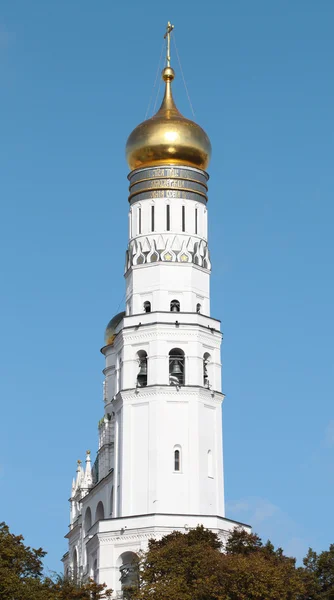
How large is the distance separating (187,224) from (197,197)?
1.34 m

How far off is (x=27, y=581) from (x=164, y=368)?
487 inches

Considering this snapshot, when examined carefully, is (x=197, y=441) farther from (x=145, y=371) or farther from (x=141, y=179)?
(x=141, y=179)

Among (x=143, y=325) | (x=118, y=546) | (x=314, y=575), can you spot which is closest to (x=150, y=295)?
(x=143, y=325)

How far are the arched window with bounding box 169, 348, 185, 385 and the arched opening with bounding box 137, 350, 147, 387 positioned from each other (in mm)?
1036

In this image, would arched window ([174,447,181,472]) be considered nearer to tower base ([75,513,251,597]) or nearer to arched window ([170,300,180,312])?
tower base ([75,513,251,597])

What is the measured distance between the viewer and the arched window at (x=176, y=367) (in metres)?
55.6

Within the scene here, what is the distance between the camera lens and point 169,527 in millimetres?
51969

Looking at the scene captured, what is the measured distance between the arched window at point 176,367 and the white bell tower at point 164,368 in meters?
0.05

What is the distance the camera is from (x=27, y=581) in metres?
45.6

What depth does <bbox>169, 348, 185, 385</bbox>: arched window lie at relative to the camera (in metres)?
55.6

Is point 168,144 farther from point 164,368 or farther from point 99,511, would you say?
point 99,511

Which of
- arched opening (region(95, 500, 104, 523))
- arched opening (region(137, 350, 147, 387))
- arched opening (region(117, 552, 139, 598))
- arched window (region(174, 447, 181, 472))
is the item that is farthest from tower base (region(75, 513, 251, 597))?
arched opening (region(95, 500, 104, 523))

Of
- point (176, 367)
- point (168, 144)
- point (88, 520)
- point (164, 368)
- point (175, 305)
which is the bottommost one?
point (88, 520)

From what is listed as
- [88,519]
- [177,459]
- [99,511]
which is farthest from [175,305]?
[88,519]
